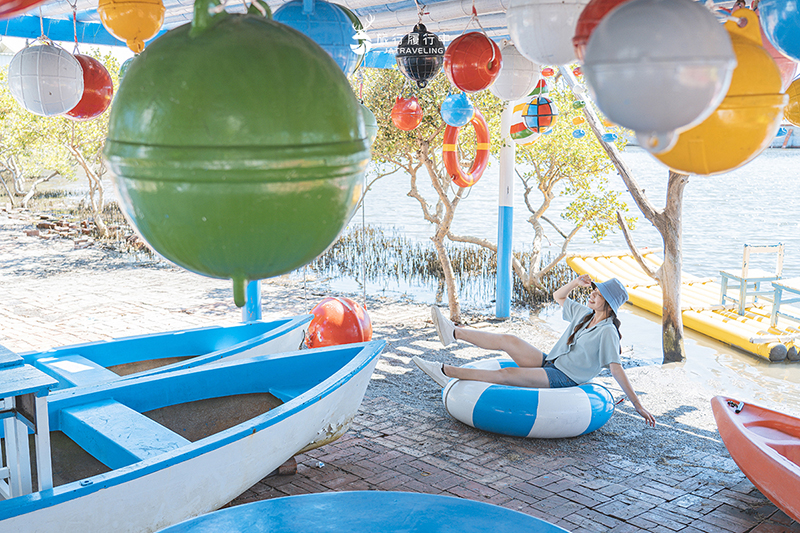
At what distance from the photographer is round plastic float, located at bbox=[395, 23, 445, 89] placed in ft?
12.9

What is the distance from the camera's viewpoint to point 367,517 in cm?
190

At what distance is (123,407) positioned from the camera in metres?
3.35

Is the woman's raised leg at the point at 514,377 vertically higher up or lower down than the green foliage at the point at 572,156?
lower down

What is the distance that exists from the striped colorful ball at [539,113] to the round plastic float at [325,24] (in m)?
4.40

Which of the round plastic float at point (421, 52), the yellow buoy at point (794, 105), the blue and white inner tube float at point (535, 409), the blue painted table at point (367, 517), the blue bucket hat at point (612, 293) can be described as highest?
the round plastic float at point (421, 52)

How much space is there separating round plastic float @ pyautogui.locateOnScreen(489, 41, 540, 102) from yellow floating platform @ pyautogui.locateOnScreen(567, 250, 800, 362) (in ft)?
19.6

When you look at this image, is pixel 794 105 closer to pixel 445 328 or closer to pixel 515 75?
pixel 515 75

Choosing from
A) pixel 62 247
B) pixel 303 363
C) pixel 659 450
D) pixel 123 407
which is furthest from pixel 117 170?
pixel 62 247

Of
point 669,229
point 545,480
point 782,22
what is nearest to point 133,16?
point 782,22

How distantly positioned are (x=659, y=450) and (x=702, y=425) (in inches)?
29.6

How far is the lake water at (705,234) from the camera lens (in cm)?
762

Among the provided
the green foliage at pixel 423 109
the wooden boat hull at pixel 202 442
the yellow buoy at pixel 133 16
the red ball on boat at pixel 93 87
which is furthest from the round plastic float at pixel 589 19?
the green foliage at pixel 423 109

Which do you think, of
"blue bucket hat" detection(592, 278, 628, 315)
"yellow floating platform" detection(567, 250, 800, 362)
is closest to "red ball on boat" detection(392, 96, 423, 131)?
"blue bucket hat" detection(592, 278, 628, 315)

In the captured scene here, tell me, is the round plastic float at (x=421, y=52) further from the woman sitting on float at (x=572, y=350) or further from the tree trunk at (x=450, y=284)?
the tree trunk at (x=450, y=284)
